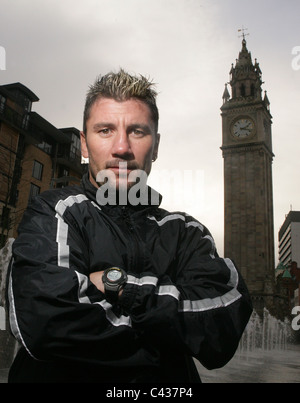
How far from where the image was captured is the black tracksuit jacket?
1.70 meters

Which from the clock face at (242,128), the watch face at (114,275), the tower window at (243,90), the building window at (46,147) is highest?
the tower window at (243,90)

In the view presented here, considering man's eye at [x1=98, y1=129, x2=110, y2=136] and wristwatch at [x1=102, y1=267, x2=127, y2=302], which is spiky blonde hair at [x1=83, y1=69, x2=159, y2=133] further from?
wristwatch at [x1=102, y1=267, x2=127, y2=302]

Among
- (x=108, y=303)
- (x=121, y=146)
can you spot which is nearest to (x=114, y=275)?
(x=108, y=303)

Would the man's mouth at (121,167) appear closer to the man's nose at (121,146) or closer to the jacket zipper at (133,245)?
the man's nose at (121,146)

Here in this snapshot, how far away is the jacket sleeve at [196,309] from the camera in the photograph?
1790mm

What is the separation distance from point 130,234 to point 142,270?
0.71 feet

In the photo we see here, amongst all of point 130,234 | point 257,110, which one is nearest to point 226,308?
point 130,234

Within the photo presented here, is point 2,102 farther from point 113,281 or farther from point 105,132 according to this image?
point 113,281

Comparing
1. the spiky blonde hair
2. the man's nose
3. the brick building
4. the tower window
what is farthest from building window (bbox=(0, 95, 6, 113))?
the tower window

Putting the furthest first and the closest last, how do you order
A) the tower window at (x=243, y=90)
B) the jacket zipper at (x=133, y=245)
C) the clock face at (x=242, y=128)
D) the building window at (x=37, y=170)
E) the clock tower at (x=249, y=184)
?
1. the tower window at (x=243, y=90)
2. the clock face at (x=242, y=128)
3. the clock tower at (x=249, y=184)
4. the building window at (x=37, y=170)
5. the jacket zipper at (x=133, y=245)

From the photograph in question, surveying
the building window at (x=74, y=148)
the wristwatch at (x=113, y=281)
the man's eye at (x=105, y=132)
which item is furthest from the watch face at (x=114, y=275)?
the building window at (x=74, y=148)

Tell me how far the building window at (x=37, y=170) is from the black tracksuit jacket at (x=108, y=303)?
29.6 meters

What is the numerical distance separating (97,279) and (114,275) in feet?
0.35

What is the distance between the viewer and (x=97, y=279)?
1.95 m
